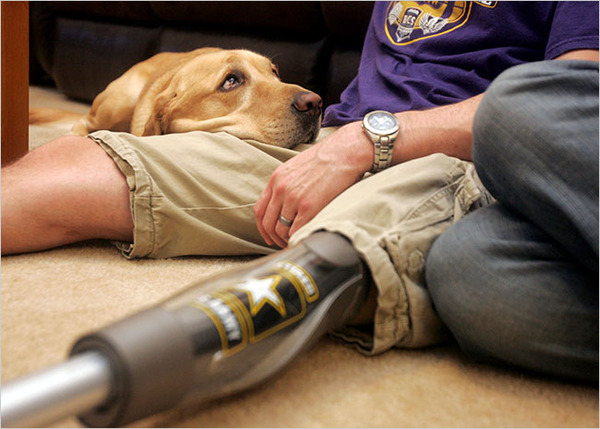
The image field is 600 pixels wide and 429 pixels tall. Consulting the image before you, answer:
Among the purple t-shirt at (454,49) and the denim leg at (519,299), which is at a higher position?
the purple t-shirt at (454,49)

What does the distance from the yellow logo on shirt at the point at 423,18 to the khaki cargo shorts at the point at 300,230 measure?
→ 0.96 ft

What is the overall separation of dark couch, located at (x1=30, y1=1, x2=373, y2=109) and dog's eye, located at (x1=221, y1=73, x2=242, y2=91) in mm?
676

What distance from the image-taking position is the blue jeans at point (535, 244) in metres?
0.59

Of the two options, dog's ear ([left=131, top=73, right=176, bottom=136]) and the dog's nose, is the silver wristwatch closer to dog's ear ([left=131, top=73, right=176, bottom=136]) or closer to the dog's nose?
the dog's nose

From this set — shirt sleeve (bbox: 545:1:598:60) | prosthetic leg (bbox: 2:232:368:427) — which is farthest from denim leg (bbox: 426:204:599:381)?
shirt sleeve (bbox: 545:1:598:60)

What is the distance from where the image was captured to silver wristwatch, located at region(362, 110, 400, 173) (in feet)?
2.81

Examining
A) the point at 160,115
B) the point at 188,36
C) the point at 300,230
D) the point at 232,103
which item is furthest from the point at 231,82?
the point at 188,36

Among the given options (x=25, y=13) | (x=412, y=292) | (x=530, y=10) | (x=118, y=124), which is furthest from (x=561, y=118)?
(x=118, y=124)

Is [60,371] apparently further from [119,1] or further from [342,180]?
[119,1]

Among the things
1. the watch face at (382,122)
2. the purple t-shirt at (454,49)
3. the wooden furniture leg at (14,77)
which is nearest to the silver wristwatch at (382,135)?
the watch face at (382,122)

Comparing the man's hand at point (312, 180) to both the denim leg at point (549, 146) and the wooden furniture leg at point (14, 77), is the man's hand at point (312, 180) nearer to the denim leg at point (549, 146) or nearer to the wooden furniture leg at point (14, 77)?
the denim leg at point (549, 146)

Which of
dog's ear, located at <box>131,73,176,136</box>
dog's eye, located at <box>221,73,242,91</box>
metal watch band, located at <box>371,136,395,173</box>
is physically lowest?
dog's ear, located at <box>131,73,176,136</box>

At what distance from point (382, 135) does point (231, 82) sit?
0.53 meters

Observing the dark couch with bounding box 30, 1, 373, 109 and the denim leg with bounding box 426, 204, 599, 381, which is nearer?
the denim leg with bounding box 426, 204, 599, 381
